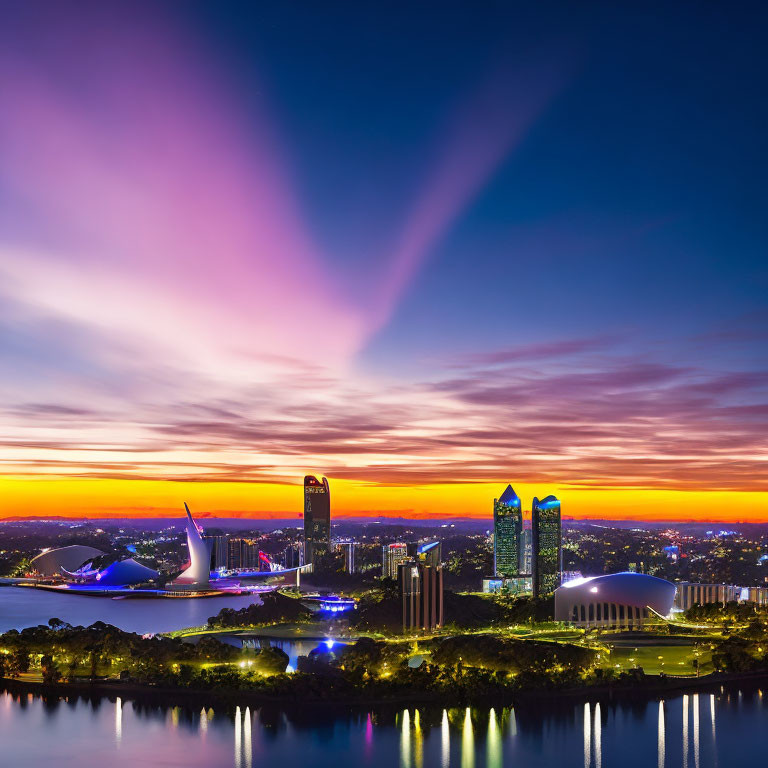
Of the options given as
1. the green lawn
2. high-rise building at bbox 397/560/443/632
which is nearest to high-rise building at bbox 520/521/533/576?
high-rise building at bbox 397/560/443/632

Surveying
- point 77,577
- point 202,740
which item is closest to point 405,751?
point 202,740

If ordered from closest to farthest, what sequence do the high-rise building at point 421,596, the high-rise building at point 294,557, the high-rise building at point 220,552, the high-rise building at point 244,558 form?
the high-rise building at point 421,596, the high-rise building at point 220,552, the high-rise building at point 244,558, the high-rise building at point 294,557

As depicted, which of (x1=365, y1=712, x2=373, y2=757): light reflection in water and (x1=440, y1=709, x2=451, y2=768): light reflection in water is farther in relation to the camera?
(x1=365, y1=712, x2=373, y2=757): light reflection in water

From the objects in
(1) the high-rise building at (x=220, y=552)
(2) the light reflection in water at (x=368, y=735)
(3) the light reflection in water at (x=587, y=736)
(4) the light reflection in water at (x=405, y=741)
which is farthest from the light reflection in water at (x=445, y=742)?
(1) the high-rise building at (x=220, y=552)

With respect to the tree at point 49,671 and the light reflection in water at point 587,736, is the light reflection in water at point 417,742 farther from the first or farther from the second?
the tree at point 49,671

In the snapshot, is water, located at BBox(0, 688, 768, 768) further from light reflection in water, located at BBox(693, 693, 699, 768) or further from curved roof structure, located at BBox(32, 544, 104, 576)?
curved roof structure, located at BBox(32, 544, 104, 576)
